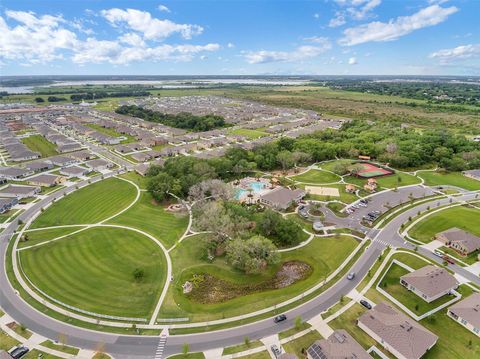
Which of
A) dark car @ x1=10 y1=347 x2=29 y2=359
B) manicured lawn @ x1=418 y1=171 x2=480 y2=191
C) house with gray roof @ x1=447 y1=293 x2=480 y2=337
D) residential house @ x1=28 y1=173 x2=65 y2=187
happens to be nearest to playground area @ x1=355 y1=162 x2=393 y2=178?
manicured lawn @ x1=418 y1=171 x2=480 y2=191

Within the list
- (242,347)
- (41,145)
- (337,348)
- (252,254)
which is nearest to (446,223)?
(252,254)

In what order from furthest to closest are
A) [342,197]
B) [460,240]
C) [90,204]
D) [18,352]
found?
[342,197], [90,204], [460,240], [18,352]

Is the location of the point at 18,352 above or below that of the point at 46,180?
above

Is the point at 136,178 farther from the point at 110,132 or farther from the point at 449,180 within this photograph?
the point at 449,180

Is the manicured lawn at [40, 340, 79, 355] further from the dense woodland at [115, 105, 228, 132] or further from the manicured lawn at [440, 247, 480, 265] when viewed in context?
the dense woodland at [115, 105, 228, 132]

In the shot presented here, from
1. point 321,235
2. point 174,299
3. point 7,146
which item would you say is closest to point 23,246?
point 174,299

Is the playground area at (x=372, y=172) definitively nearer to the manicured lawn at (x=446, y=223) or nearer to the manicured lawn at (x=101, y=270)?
the manicured lawn at (x=446, y=223)

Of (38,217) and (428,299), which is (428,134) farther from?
(38,217)
